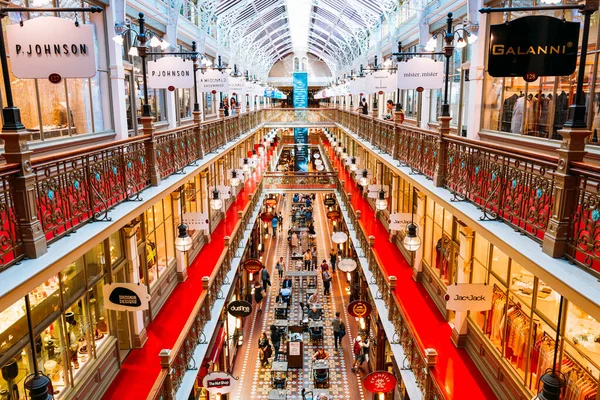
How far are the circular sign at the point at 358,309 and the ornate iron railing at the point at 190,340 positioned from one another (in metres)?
3.85

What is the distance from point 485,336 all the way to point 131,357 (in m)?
6.83

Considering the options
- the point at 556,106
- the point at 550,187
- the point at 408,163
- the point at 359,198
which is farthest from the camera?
the point at 359,198

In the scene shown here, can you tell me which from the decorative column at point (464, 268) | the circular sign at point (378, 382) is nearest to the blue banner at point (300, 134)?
the circular sign at point (378, 382)

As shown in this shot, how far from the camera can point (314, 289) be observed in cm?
2253

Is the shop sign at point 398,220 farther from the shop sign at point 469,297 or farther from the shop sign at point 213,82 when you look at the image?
the shop sign at point 213,82

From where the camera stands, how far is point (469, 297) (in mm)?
7719

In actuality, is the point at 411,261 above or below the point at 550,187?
below

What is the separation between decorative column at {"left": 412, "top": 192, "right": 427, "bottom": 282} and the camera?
13094mm

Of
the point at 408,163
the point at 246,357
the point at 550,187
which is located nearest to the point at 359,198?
the point at 246,357

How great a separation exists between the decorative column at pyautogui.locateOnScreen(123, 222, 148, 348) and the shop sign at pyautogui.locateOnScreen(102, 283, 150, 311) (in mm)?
1774

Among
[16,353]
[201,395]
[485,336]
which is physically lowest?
[201,395]

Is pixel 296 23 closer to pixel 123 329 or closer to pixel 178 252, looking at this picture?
pixel 178 252

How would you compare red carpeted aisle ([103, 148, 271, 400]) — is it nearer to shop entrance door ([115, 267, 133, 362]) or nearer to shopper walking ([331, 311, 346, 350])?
shop entrance door ([115, 267, 133, 362])

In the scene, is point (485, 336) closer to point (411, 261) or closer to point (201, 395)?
point (411, 261)
